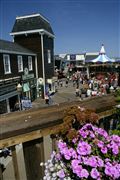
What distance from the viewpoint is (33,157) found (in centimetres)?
151

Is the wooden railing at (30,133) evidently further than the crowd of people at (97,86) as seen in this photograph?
No

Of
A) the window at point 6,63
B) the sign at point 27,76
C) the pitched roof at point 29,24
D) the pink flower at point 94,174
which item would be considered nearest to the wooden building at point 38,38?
the pitched roof at point 29,24

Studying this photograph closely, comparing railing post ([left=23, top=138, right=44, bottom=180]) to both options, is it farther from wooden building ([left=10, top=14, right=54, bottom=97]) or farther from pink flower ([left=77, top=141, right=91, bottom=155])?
wooden building ([left=10, top=14, right=54, bottom=97])

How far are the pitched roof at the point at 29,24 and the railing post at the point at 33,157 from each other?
23299mm

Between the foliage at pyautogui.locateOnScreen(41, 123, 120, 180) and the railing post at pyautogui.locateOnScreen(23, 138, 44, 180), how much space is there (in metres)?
0.11

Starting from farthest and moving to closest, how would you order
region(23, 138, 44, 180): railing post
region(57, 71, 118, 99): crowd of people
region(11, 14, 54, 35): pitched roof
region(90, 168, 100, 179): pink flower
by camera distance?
region(11, 14, 54, 35): pitched roof → region(57, 71, 118, 99): crowd of people → region(23, 138, 44, 180): railing post → region(90, 168, 100, 179): pink flower

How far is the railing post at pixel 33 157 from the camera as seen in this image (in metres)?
1.50

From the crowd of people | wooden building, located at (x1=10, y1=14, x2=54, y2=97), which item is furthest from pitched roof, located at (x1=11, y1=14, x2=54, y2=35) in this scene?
the crowd of people

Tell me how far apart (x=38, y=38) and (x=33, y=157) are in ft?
76.4

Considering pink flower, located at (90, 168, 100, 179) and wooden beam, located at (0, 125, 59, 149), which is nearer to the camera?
pink flower, located at (90, 168, 100, 179)

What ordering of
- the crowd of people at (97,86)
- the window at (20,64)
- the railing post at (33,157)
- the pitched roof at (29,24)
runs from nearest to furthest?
1. the railing post at (33,157)
2. the crowd of people at (97,86)
3. the window at (20,64)
4. the pitched roof at (29,24)

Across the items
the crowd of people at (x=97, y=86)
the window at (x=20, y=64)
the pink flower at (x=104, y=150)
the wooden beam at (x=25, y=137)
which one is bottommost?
the crowd of people at (x=97, y=86)

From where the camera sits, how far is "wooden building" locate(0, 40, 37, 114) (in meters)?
17.1

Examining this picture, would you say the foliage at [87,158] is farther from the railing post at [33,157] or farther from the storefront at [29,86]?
the storefront at [29,86]
